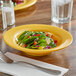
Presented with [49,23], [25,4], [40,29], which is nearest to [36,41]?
[40,29]

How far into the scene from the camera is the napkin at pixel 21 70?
997mm

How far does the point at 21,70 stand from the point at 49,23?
0.62 m

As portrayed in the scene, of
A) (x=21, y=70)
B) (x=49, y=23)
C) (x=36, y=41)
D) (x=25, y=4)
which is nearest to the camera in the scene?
(x=21, y=70)

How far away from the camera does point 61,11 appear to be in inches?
62.7

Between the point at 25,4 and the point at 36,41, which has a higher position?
the point at 25,4

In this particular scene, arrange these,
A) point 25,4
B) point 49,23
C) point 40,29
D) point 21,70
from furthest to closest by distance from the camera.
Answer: point 25,4
point 49,23
point 40,29
point 21,70

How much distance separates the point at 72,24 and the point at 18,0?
504mm

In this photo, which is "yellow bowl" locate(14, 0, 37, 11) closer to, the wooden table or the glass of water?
the wooden table

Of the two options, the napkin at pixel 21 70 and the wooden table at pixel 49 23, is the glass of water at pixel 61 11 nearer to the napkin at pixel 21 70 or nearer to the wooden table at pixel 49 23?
the wooden table at pixel 49 23

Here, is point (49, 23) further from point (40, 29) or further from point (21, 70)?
point (21, 70)

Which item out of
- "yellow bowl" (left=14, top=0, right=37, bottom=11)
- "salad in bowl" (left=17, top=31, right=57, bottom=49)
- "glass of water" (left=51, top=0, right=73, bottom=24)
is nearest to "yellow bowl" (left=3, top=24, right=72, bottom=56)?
"salad in bowl" (left=17, top=31, right=57, bottom=49)

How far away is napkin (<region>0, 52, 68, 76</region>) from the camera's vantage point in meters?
1.00

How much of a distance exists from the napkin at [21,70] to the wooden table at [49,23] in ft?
0.40

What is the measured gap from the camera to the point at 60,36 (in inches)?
50.4
